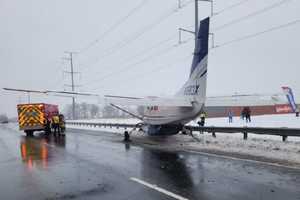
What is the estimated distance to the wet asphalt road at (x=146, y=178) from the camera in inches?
280

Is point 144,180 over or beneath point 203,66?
beneath

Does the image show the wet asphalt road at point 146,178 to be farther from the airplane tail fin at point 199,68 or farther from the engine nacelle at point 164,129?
the engine nacelle at point 164,129

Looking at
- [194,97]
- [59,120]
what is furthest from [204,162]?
[59,120]

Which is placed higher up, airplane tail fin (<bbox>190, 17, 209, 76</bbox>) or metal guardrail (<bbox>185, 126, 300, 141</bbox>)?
airplane tail fin (<bbox>190, 17, 209, 76</bbox>)

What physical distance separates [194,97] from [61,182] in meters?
9.94

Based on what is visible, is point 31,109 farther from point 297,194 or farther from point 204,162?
point 297,194

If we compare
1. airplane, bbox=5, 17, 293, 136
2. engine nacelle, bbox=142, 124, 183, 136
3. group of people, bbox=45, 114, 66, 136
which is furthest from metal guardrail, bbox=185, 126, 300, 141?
group of people, bbox=45, 114, 66, 136

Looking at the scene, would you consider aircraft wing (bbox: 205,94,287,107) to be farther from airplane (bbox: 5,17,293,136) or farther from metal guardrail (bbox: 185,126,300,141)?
metal guardrail (bbox: 185,126,300,141)

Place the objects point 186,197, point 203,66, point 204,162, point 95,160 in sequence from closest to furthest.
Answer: point 186,197 < point 204,162 < point 95,160 < point 203,66

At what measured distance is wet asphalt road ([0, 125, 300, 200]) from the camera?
7117 millimetres

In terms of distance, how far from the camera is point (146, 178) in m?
8.73

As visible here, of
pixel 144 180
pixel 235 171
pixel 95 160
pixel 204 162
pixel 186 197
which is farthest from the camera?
pixel 95 160

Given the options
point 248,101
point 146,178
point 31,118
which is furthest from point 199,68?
point 31,118

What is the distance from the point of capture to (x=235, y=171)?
9359mm
